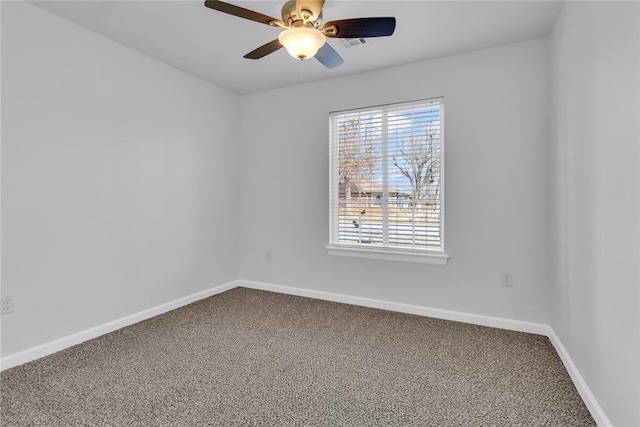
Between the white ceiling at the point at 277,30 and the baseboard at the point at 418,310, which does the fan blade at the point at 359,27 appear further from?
the baseboard at the point at 418,310

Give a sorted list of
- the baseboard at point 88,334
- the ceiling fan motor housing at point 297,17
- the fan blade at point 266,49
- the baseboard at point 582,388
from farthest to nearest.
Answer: the baseboard at point 88,334
the fan blade at point 266,49
the ceiling fan motor housing at point 297,17
the baseboard at point 582,388

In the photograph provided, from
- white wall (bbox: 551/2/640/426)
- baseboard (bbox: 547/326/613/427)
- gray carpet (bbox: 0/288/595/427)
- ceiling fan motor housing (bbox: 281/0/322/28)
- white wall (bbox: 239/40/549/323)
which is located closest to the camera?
white wall (bbox: 551/2/640/426)

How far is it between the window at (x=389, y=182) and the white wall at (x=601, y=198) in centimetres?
106

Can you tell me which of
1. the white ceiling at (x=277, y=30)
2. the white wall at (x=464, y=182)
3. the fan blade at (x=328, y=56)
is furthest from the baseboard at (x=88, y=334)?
the fan blade at (x=328, y=56)

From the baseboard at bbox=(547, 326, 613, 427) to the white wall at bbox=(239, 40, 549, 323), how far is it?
52 centimetres

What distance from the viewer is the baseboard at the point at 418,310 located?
9.43 feet

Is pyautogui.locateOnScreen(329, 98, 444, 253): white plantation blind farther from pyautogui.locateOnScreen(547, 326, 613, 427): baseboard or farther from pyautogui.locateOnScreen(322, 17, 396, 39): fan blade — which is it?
pyautogui.locateOnScreen(322, 17, 396, 39): fan blade

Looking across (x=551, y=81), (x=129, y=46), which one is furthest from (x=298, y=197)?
(x=551, y=81)

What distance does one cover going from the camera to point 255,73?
11.7 ft

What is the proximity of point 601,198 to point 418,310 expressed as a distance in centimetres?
199

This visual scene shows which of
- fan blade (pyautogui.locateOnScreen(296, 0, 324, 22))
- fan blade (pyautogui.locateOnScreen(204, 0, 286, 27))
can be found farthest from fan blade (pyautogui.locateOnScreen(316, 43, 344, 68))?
fan blade (pyautogui.locateOnScreen(204, 0, 286, 27))

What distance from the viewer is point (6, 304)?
2.23 meters

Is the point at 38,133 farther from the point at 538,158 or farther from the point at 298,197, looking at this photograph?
the point at 538,158

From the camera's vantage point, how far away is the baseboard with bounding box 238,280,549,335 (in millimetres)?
2873
